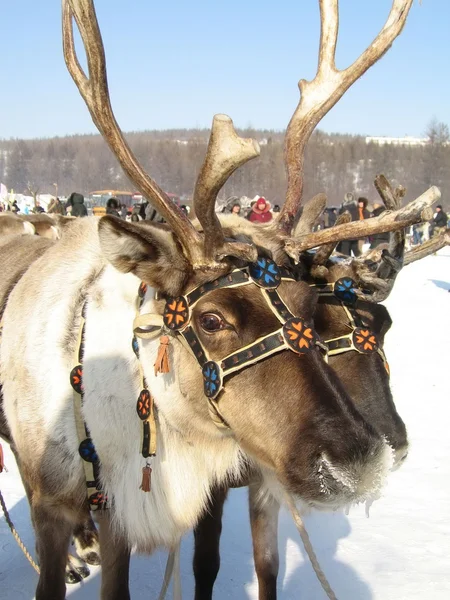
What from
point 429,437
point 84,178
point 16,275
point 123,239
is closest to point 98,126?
point 123,239

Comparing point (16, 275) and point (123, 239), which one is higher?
point (123, 239)

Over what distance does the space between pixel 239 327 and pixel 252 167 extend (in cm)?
8286

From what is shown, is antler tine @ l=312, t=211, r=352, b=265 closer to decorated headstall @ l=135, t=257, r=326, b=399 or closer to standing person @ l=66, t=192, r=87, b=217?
decorated headstall @ l=135, t=257, r=326, b=399

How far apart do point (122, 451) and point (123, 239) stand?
102cm

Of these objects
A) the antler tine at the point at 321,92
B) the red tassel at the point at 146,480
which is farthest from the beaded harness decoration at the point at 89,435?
the antler tine at the point at 321,92

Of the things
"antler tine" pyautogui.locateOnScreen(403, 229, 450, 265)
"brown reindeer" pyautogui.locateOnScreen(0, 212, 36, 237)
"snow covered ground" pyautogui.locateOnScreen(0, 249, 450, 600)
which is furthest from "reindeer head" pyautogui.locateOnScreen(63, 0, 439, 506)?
"brown reindeer" pyautogui.locateOnScreen(0, 212, 36, 237)

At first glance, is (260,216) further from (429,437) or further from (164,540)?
(164,540)

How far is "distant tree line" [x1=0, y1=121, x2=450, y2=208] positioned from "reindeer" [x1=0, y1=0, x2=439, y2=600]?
195 feet

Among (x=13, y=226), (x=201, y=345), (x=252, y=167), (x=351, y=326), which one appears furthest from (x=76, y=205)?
(x=252, y=167)

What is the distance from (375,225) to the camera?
2855 mm

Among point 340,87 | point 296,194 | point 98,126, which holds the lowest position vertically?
point 296,194

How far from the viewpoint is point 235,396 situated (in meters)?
2.46

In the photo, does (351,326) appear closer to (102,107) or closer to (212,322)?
(212,322)

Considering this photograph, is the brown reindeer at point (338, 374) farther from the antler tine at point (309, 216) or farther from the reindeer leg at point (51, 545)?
the reindeer leg at point (51, 545)
